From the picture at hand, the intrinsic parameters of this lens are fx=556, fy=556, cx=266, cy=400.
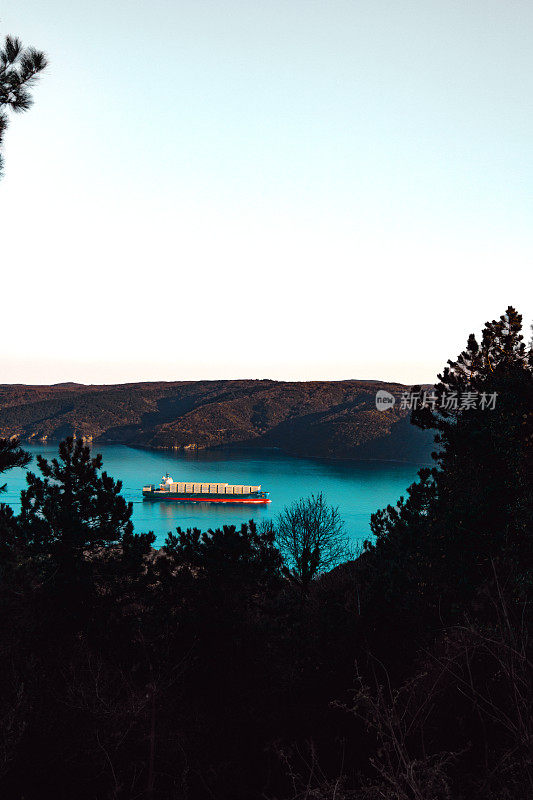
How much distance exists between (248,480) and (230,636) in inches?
3326

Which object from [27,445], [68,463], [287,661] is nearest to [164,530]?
[68,463]

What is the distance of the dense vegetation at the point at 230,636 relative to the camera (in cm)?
803

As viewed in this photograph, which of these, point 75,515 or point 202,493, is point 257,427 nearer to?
point 202,493

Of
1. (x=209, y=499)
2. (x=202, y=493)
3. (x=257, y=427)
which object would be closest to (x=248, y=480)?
(x=202, y=493)

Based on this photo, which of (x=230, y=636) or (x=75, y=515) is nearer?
(x=230, y=636)

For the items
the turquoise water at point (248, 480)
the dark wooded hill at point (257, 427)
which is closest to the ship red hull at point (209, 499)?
the turquoise water at point (248, 480)

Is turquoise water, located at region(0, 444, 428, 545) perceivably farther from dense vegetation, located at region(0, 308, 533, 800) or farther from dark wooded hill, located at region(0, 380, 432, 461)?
dense vegetation, located at region(0, 308, 533, 800)

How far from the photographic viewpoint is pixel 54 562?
13766mm

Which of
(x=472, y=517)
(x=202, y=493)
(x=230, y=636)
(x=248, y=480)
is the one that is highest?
(x=472, y=517)

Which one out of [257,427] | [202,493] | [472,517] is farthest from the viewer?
[257,427]

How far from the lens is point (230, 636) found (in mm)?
11953

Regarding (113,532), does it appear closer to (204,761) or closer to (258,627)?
(258,627)

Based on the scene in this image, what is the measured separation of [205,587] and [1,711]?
486 centimetres

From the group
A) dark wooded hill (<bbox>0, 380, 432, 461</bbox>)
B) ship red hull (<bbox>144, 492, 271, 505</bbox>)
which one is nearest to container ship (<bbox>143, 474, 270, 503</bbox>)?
ship red hull (<bbox>144, 492, 271, 505</bbox>)
